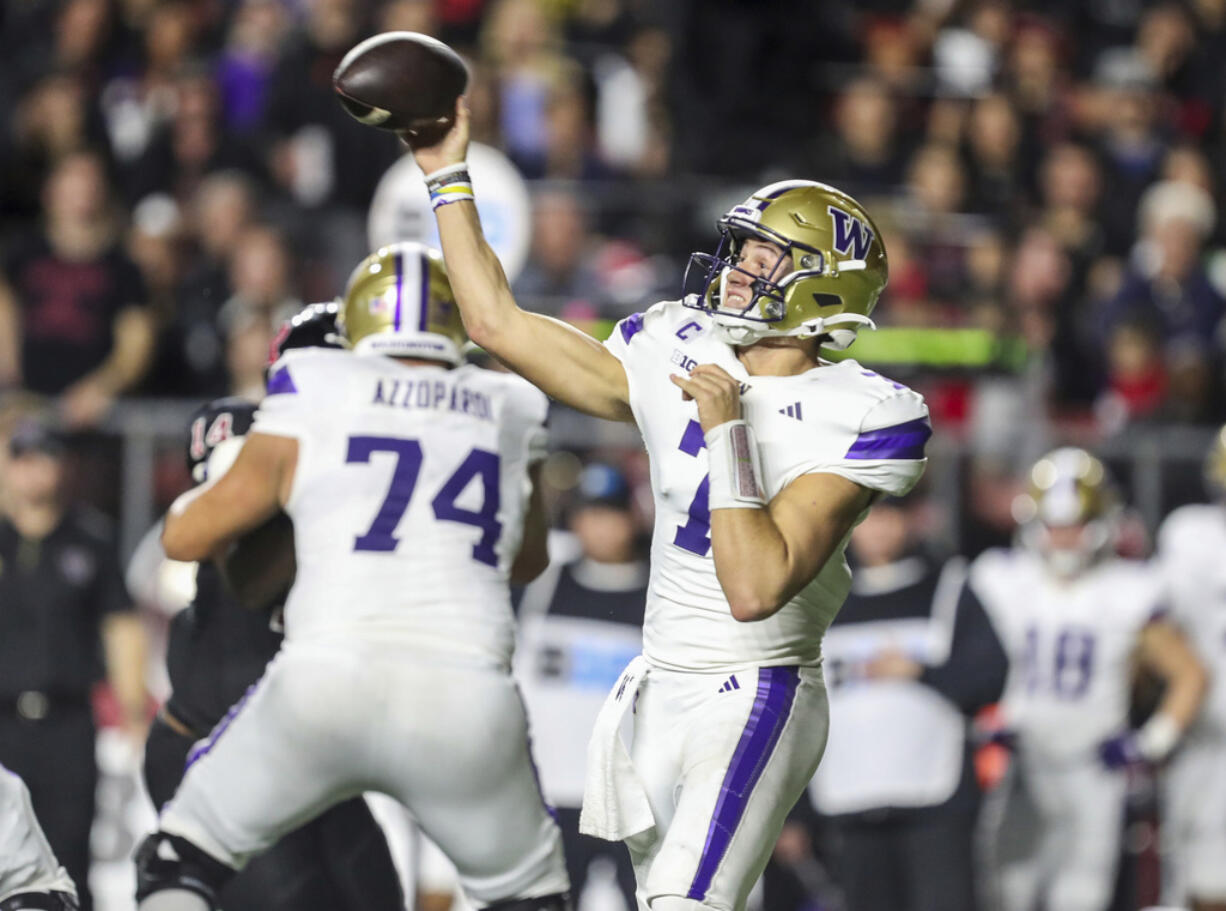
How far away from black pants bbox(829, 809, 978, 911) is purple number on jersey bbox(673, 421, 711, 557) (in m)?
3.22

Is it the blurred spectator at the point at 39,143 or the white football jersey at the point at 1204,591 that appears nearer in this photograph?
the white football jersey at the point at 1204,591

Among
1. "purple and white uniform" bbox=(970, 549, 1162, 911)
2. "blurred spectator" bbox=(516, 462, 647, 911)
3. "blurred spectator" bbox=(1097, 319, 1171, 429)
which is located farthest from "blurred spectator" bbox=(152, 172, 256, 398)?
"blurred spectator" bbox=(1097, 319, 1171, 429)

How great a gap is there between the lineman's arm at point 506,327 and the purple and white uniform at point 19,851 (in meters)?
1.28

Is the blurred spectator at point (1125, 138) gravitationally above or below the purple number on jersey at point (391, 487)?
above

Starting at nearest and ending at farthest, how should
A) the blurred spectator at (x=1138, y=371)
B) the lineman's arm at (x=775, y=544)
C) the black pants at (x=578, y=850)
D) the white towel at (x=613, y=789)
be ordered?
the lineman's arm at (x=775, y=544), the white towel at (x=613, y=789), the black pants at (x=578, y=850), the blurred spectator at (x=1138, y=371)

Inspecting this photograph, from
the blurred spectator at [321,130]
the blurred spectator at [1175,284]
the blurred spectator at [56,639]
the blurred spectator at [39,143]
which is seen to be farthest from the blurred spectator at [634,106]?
the blurred spectator at [56,639]

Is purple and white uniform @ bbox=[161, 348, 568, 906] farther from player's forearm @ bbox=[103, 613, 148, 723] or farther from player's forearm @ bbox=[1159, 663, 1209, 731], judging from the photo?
player's forearm @ bbox=[1159, 663, 1209, 731]

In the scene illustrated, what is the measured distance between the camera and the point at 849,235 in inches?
168

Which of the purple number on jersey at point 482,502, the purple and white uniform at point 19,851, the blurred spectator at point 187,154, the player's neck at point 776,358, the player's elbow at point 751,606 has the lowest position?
the purple and white uniform at point 19,851

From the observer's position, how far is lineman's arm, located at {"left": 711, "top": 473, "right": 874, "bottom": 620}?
3.85 m

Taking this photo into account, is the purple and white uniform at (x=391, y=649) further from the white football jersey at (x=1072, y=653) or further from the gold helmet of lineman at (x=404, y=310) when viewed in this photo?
the white football jersey at (x=1072, y=653)

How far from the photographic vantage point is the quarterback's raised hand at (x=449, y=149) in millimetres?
4184

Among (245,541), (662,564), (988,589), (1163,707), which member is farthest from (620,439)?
(662,564)

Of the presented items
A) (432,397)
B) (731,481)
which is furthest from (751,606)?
(432,397)
